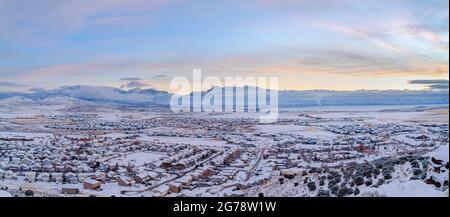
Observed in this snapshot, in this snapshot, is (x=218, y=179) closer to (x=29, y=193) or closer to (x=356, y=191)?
(x=356, y=191)

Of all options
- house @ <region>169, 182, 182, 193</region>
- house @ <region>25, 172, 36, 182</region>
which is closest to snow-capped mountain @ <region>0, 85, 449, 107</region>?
house @ <region>25, 172, 36, 182</region>

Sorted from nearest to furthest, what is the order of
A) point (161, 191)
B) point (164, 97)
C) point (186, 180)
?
1. point (161, 191)
2. point (186, 180)
3. point (164, 97)

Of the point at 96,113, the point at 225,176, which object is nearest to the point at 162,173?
the point at 225,176

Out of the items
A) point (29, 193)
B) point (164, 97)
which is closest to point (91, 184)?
point (29, 193)

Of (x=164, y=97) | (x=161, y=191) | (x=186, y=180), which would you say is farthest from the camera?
(x=164, y=97)

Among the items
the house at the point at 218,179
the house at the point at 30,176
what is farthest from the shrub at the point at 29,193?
the house at the point at 218,179

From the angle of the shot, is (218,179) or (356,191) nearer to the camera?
(356,191)

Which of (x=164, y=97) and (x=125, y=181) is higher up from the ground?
(x=164, y=97)

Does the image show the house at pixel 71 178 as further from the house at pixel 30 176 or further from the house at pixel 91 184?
the house at pixel 30 176
